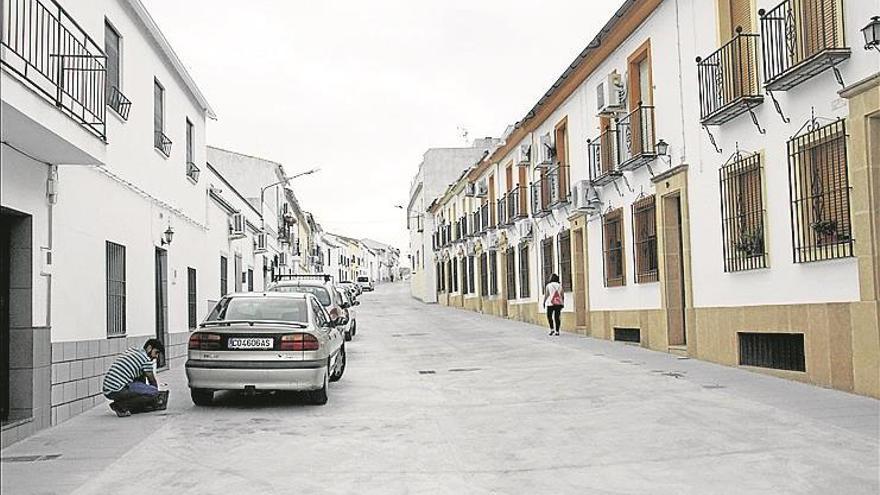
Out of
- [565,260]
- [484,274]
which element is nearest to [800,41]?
[565,260]

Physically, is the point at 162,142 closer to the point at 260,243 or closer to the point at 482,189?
the point at 260,243

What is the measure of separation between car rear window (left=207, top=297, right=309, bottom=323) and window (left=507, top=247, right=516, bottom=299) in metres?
20.2

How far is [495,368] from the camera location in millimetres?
14812

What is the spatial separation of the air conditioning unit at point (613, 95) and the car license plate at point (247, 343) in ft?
35.4

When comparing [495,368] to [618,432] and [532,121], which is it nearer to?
[618,432]

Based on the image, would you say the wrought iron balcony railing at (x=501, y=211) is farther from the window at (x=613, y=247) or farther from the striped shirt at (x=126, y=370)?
the striped shirt at (x=126, y=370)

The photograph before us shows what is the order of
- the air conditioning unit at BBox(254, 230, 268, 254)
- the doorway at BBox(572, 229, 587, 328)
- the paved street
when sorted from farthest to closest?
the air conditioning unit at BBox(254, 230, 268, 254)
the doorway at BBox(572, 229, 587, 328)
the paved street

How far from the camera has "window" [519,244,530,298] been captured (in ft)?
95.7

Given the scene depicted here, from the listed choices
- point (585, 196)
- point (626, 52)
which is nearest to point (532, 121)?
point (585, 196)

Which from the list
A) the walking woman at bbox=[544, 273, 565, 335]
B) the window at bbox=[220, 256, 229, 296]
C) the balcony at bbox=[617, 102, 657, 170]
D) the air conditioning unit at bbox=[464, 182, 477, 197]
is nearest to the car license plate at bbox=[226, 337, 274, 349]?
the balcony at bbox=[617, 102, 657, 170]

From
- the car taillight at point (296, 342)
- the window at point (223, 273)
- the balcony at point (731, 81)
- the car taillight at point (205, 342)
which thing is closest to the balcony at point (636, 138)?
the balcony at point (731, 81)

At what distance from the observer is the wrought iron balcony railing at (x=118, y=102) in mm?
12266

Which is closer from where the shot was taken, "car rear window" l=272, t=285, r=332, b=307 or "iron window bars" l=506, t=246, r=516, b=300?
"car rear window" l=272, t=285, r=332, b=307

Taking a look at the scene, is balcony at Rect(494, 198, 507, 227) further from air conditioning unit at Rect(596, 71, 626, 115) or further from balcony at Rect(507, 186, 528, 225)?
air conditioning unit at Rect(596, 71, 626, 115)
